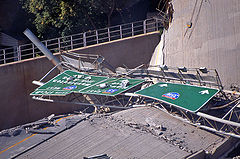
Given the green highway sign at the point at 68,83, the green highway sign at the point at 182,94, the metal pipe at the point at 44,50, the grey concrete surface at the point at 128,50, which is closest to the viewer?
the green highway sign at the point at 182,94

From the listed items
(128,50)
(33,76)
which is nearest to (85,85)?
(33,76)

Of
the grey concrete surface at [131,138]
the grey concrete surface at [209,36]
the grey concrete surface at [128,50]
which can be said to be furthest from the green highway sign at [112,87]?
the grey concrete surface at [128,50]

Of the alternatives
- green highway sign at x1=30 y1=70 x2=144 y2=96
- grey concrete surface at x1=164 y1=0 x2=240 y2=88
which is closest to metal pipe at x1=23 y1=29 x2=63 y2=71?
green highway sign at x1=30 y1=70 x2=144 y2=96

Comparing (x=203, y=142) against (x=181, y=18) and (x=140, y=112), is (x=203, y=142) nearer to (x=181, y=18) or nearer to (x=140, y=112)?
(x=140, y=112)

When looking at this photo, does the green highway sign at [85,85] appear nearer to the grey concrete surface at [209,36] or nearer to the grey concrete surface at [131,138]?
the grey concrete surface at [131,138]

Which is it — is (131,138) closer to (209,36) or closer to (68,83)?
(68,83)
